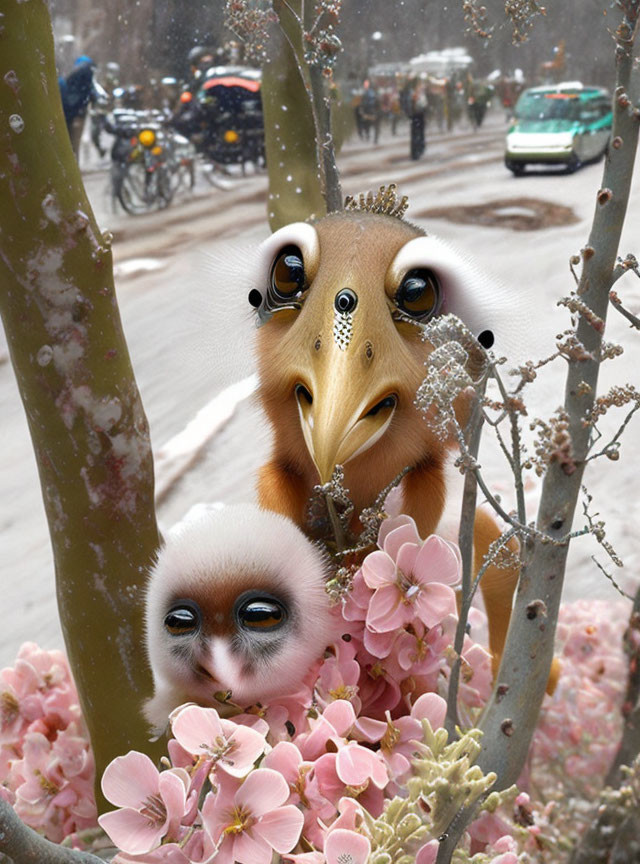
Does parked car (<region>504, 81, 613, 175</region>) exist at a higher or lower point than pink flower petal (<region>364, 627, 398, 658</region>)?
higher

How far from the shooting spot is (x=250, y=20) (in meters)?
0.50

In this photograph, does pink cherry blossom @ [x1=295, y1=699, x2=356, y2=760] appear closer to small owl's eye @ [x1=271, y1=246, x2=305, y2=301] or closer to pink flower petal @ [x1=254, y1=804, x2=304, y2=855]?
pink flower petal @ [x1=254, y1=804, x2=304, y2=855]

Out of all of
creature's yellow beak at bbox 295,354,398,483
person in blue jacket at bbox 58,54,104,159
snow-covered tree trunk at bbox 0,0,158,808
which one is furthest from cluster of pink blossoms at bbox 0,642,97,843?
person in blue jacket at bbox 58,54,104,159

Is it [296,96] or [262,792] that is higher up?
[296,96]

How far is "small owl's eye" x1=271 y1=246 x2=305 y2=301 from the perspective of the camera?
395 millimetres

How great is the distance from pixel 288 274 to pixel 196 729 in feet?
0.63

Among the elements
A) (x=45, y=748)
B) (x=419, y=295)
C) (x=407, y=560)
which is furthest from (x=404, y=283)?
(x=45, y=748)

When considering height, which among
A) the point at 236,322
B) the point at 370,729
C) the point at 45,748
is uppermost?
the point at 236,322

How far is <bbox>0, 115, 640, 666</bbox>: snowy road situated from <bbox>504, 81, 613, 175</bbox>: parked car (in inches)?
0.6

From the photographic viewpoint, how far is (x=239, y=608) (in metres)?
0.36

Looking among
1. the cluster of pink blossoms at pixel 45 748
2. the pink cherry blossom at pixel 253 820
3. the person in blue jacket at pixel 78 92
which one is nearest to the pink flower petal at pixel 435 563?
the pink cherry blossom at pixel 253 820

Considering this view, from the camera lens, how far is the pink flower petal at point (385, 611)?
36 centimetres

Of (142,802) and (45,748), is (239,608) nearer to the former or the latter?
(142,802)

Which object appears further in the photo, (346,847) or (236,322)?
(236,322)
